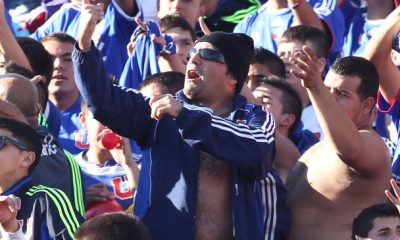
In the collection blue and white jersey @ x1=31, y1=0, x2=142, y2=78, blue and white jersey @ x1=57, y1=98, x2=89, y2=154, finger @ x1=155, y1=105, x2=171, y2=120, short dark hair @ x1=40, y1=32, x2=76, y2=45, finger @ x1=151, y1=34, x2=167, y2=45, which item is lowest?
blue and white jersey @ x1=57, y1=98, x2=89, y2=154

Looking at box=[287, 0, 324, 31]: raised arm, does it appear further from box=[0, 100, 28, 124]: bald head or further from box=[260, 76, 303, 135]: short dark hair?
box=[0, 100, 28, 124]: bald head

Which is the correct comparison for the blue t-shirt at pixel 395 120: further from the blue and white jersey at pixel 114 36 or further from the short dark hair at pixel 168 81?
the blue and white jersey at pixel 114 36

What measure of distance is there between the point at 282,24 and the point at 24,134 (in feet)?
12.1

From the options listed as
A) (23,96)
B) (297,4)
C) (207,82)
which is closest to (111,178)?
(23,96)

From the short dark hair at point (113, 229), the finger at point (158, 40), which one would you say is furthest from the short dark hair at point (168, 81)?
the short dark hair at point (113, 229)

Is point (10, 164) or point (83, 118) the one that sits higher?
point (10, 164)

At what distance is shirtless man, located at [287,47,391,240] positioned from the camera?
21.0ft

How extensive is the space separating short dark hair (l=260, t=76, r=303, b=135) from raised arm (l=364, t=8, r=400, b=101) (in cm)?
53

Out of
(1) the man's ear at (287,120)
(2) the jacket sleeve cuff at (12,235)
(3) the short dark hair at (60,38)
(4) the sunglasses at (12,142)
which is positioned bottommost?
(3) the short dark hair at (60,38)

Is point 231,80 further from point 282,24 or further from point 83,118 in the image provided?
point 282,24

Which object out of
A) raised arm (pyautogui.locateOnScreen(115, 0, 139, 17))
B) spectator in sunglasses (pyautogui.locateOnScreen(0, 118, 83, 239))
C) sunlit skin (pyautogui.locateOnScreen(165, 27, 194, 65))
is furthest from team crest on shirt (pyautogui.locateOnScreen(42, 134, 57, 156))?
raised arm (pyautogui.locateOnScreen(115, 0, 139, 17))

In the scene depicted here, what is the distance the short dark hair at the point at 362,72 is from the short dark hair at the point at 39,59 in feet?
7.21

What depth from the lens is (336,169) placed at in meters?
6.81

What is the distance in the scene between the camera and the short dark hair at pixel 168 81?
24.4 ft
